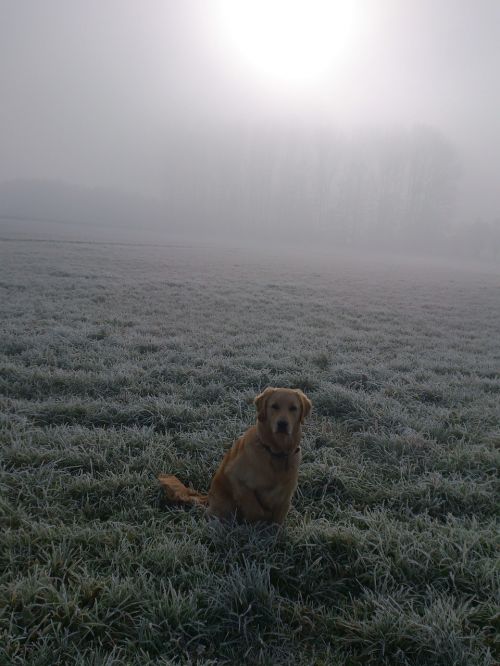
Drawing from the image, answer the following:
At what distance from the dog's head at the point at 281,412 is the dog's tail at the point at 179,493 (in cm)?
96

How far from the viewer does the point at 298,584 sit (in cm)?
252

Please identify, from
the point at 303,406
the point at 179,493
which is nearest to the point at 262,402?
the point at 303,406

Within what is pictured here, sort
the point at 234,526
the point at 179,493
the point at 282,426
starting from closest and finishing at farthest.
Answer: the point at 282,426 → the point at 234,526 → the point at 179,493

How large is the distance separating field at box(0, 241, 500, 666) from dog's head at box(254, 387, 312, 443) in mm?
728

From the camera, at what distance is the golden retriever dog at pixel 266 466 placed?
269 cm

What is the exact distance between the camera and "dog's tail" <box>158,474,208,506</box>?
3150 millimetres

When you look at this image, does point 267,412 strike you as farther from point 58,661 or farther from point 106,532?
point 58,661

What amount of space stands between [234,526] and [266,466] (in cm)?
54

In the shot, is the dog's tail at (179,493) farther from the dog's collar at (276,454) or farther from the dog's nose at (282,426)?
the dog's nose at (282,426)

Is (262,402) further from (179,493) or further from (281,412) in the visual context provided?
(179,493)

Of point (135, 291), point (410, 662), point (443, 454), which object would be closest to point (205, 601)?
point (410, 662)

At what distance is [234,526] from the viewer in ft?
9.23

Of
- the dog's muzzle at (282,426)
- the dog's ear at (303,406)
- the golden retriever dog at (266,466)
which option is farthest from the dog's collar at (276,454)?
the dog's ear at (303,406)

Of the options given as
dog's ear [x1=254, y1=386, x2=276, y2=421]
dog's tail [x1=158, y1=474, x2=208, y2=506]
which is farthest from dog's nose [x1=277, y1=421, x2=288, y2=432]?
dog's tail [x1=158, y1=474, x2=208, y2=506]
